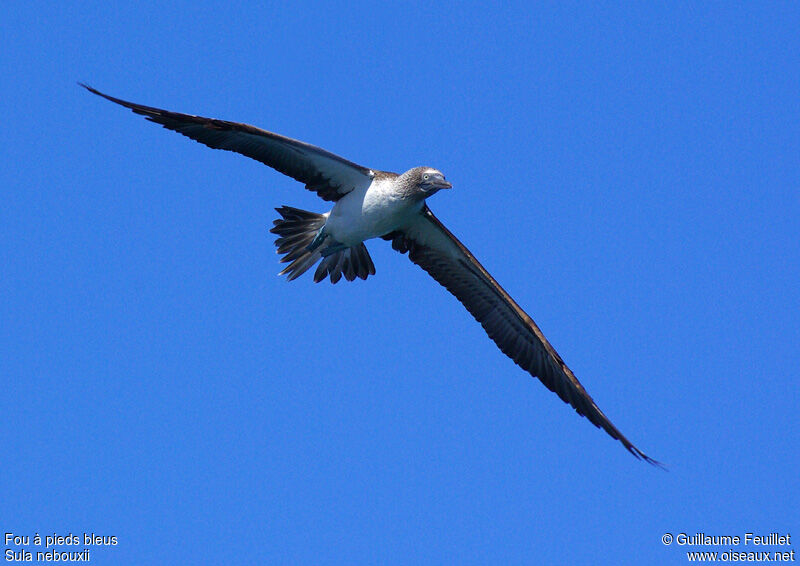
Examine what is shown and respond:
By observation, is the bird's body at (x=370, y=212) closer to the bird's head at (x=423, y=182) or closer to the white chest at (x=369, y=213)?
the white chest at (x=369, y=213)

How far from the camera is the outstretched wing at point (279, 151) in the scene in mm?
11609

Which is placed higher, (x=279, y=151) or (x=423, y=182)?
(x=279, y=151)

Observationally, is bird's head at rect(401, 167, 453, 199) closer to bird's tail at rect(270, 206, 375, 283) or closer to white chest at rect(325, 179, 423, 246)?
white chest at rect(325, 179, 423, 246)

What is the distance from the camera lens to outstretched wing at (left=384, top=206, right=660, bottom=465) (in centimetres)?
1331

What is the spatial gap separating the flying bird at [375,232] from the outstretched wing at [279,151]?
0.01 meters

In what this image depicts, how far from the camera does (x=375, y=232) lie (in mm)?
12820

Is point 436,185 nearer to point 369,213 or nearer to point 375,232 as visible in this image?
point 369,213

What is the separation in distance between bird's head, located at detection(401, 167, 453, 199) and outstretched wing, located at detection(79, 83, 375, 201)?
25.8 inches

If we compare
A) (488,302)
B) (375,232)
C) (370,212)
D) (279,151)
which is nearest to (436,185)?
(370,212)

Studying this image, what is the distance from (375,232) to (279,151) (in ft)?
5.43

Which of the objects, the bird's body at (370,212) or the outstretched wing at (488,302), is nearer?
the bird's body at (370,212)

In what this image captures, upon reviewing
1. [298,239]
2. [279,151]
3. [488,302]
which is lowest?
[488,302]

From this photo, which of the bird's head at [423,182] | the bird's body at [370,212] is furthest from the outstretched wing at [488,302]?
the bird's head at [423,182]

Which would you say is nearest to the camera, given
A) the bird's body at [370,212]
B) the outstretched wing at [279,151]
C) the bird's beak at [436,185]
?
the outstretched wing at [279,151]
